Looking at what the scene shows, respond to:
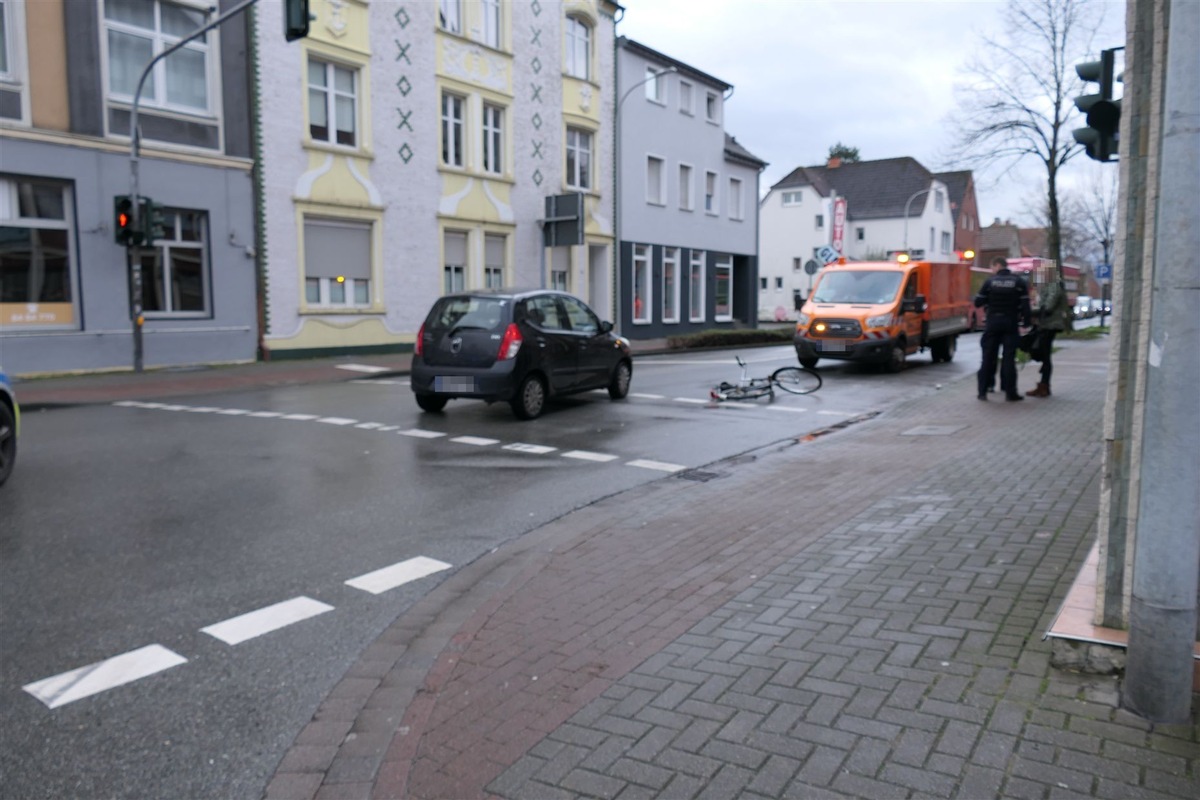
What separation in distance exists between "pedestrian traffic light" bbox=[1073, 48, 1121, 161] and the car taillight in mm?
6670

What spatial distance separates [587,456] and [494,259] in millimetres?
19284

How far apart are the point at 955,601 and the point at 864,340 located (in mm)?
14927

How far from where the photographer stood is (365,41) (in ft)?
77.0

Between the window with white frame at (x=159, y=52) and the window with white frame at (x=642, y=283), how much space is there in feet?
57.4

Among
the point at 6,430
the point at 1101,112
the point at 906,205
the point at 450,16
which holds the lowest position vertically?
the point at 6,430

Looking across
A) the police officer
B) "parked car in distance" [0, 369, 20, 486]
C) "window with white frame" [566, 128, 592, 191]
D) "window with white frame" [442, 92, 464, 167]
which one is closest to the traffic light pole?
"window with white frame" [442, 92, 464, 167]

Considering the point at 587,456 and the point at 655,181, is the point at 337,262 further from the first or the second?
the point at 655,181

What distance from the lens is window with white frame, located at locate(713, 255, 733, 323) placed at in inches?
1571

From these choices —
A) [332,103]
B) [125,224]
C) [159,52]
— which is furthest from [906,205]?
[125,224]

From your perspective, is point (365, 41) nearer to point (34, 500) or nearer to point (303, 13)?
point (303, 13)

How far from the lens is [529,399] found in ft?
40.3

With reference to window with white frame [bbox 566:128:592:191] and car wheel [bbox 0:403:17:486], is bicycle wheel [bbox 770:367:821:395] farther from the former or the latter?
window with white frame [bbox 566:128:592:191]

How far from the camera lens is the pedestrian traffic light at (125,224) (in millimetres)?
17359

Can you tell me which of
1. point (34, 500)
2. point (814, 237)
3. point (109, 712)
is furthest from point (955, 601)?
point (814, 237)
